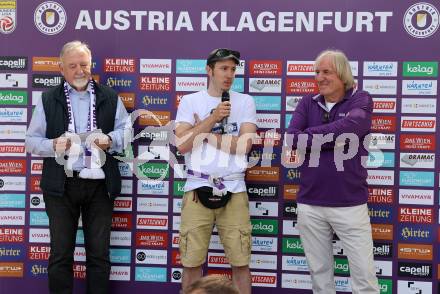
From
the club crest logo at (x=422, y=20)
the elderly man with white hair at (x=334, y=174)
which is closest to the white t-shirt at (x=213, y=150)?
the elderly man with white hair at (x=334, y=174)

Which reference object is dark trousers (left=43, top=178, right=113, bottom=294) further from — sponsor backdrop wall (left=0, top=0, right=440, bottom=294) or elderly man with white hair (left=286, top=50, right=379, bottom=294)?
elderly man with white hair (left=286, top=50, right=379, bottom=294)

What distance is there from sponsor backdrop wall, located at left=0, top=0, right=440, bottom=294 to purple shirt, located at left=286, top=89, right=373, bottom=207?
23.1 inches

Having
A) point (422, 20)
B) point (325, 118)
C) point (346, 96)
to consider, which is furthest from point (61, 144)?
point (422, 20)

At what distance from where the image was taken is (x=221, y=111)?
339 cm

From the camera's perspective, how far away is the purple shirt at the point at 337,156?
320 cm

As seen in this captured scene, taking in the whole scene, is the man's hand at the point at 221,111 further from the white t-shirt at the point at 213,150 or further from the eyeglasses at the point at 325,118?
the eyeglasses at the point at 325,118

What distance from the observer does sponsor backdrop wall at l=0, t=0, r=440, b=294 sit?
3.83 m

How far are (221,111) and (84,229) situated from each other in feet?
4.13

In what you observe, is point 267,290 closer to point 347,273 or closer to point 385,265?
point 347,273

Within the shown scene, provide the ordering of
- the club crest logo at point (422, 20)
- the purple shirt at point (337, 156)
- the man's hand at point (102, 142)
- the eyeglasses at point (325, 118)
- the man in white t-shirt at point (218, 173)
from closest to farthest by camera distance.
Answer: the purple shirt at point (337, 156) → the eyeglasses at point (325, 118) → the man in white t-shirt at point (218, 173) → the man's hand at point (102, 142) → the club crest logo at point (422, 20)

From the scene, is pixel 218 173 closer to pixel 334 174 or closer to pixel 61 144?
pixel 334 174

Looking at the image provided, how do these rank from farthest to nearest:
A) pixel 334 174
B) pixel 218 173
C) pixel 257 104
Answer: pixel 257 104 < pixel 218 173 < pixel 334 174

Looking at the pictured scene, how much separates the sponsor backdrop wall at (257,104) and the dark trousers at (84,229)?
374mm

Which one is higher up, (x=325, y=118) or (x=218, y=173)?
(x=325, y=118)
